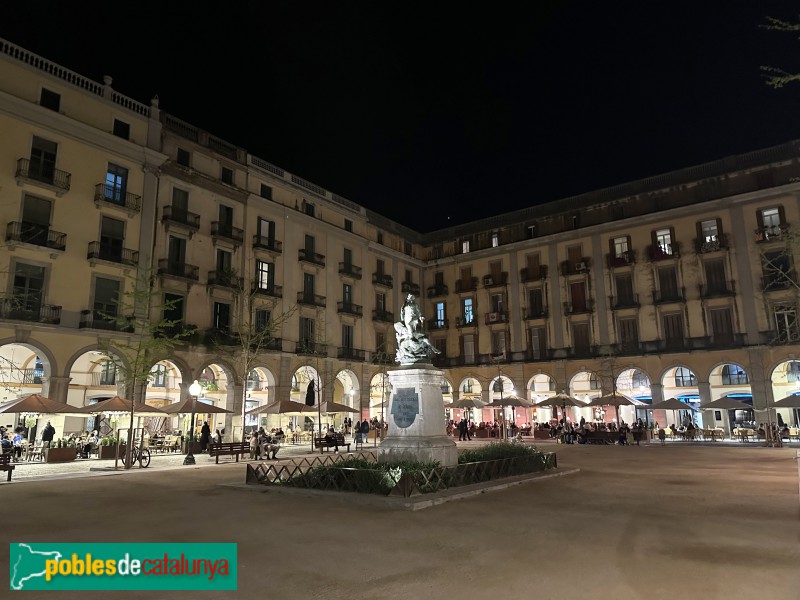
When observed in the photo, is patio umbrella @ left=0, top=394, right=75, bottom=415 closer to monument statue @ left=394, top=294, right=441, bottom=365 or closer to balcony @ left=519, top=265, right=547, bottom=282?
monument statue @ left=394, top=294, right=441, bottom=365

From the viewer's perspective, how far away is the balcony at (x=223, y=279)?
1269 inches

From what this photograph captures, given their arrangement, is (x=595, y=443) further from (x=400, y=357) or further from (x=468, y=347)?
(x=400, y=357)

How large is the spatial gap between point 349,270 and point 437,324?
10.7 metres

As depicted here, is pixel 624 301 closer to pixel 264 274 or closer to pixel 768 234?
pixel 768 234

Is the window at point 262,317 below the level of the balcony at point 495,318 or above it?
below

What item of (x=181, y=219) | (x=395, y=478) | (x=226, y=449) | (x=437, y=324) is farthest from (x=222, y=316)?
(x=395, y=478)

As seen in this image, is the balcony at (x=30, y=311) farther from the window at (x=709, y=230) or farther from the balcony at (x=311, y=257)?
the window at (x=709, y=230)

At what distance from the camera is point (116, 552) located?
626cm

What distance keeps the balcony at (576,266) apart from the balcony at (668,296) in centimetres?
523

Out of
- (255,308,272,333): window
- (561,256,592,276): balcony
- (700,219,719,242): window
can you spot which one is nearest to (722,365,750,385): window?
(700,219,719,242): window

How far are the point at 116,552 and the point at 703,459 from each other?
2099 cm

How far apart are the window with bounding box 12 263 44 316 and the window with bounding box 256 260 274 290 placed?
1249 cm

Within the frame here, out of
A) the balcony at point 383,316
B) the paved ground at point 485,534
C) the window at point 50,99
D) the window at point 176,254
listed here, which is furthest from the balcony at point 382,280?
the paved ground at point 485,534

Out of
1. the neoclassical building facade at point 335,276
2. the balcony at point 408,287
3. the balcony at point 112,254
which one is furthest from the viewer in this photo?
the balcony at point 408,287
